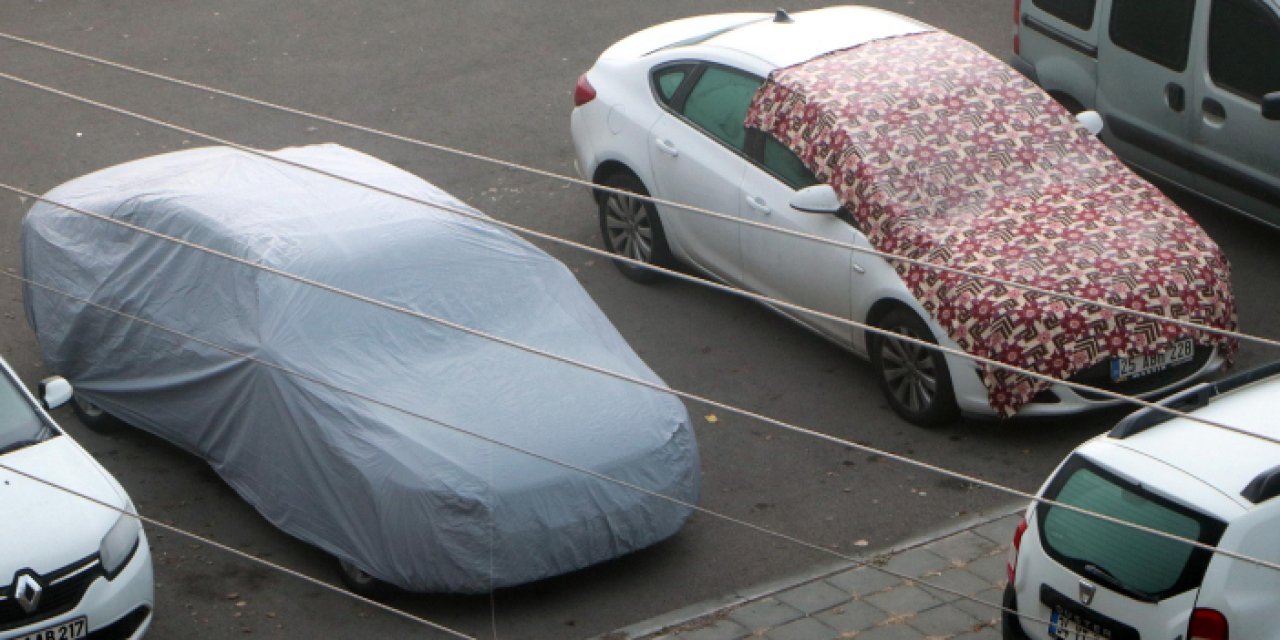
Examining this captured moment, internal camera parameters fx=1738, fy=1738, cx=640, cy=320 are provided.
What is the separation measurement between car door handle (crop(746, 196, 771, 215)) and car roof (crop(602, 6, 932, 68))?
90cm

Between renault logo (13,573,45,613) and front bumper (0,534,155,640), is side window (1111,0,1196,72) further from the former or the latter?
renault logo (13,573,45,613)

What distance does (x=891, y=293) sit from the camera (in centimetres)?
947

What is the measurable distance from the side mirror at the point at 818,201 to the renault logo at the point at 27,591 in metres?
4.62

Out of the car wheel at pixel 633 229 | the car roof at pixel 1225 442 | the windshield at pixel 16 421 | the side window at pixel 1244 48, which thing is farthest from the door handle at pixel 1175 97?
the windshield at pixel 16 421

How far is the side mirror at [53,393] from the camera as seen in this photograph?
825 cm

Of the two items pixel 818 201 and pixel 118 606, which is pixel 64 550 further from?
pixel 818 201

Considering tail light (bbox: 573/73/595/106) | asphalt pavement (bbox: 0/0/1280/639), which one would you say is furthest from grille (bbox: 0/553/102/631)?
tail light (bbox: 573/73/595/106)

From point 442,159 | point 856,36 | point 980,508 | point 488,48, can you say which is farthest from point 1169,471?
point 488,48

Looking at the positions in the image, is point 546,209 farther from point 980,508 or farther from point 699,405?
point 980,508

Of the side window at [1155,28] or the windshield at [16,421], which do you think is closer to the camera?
the windshield at [16,421]

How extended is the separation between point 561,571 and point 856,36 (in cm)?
446

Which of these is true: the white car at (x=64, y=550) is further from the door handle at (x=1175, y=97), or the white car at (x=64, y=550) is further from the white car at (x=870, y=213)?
the door handle at (x=1175, y=97)

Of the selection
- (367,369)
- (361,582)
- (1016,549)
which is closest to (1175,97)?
(1016,549)

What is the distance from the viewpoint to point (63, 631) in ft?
23.7
